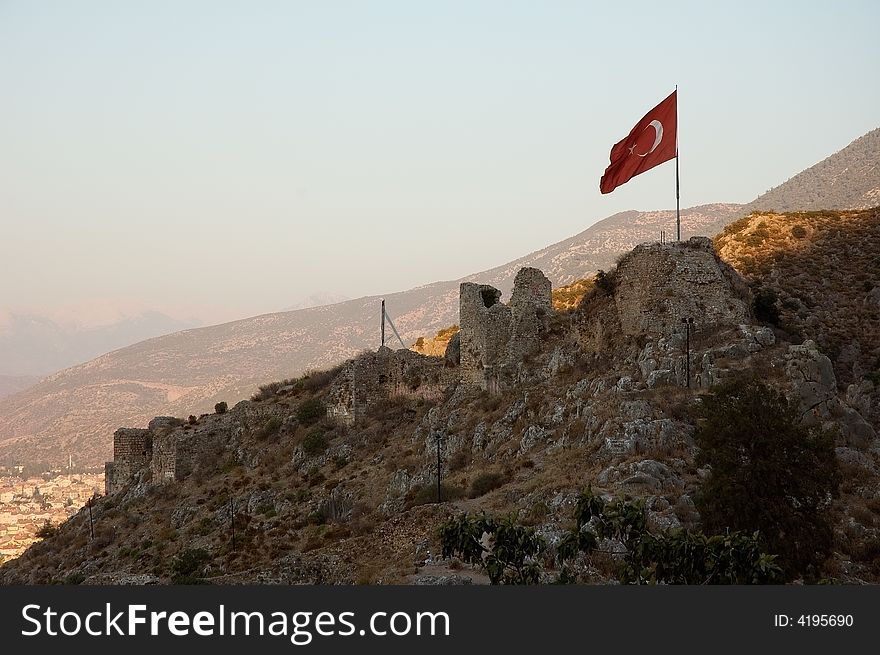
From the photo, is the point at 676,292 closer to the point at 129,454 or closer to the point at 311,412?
the point at 311,412

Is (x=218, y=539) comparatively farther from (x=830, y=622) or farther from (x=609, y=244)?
(x=609, y=244)

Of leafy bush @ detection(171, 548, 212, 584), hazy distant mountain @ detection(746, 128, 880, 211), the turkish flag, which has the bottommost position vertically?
leafy bush @ detection(171, 548, 212, 584)

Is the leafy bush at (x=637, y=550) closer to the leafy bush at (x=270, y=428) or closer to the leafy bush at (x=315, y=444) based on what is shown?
the leafy bush at (x=315, y=444)

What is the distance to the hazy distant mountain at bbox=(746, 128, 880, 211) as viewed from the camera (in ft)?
341

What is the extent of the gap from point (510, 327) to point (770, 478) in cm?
2199

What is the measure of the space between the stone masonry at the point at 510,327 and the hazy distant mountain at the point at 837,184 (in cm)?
6439

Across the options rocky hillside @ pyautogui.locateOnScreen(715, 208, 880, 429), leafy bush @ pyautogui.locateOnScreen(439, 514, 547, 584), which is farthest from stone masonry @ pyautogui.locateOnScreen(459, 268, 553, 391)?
leafy bush @ pyautogui.locateOnScreen(439, 514, 547, 584)

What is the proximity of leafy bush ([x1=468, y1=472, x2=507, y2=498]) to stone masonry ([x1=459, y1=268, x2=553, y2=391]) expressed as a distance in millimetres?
10363

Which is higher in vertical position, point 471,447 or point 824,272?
point 824,272

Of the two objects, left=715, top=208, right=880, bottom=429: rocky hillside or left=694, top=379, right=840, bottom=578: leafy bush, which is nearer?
left=694, top=379, right=840, bottom=578: leafy bush

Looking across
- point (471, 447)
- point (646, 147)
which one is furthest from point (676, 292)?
point (471, 447)

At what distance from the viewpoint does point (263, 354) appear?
179000 mm

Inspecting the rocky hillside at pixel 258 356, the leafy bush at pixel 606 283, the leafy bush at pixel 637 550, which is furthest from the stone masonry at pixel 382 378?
the rocky hillside at pixel 258 356

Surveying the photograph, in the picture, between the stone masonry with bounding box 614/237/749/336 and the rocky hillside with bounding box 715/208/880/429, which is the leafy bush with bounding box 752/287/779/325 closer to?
the rocky hillside with bounding box 715/208/880/429
